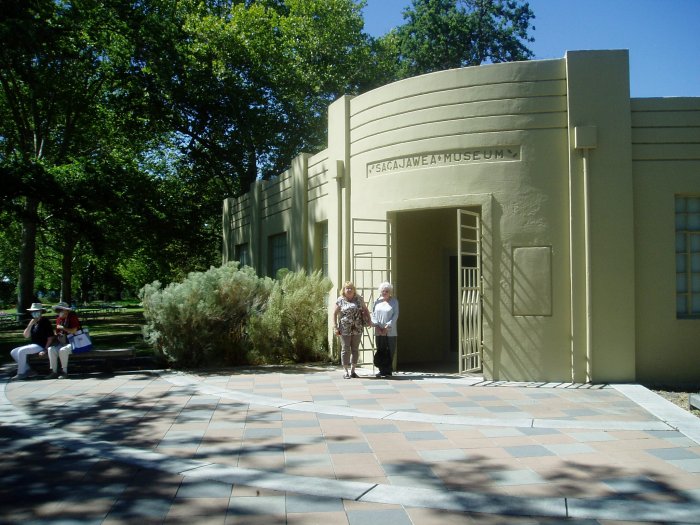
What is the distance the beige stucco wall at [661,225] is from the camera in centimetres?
989

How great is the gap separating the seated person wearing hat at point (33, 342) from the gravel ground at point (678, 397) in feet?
32.3

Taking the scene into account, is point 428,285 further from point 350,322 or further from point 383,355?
point 350,322

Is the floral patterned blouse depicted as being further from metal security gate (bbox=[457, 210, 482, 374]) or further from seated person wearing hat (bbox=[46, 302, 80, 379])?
seated person wearing hat (bbox=[46, 302, 80, 379])

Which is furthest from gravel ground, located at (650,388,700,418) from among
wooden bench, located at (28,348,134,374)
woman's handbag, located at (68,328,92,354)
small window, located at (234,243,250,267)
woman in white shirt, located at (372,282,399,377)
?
small window, located at (234,243,250,267)

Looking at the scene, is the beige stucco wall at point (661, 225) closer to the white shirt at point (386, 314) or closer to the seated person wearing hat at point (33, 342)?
the white shirt at point (386, 314)

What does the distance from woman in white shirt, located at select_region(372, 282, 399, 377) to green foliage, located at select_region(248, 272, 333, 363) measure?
239cm

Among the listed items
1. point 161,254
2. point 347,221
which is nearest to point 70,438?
point 347,221

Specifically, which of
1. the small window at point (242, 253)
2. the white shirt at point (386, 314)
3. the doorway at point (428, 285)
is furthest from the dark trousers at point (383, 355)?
the small window at point (242, 253)

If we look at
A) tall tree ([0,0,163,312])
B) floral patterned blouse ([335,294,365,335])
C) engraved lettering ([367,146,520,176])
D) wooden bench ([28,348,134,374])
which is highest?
tall tree ([0,0,163,312])

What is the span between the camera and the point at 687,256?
10.2m

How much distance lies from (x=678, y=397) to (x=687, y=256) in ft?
8.39

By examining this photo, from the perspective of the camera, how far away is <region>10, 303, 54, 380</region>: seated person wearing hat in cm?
1075

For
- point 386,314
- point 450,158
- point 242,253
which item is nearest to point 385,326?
point 386,314

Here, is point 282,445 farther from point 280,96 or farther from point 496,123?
point 280,96
